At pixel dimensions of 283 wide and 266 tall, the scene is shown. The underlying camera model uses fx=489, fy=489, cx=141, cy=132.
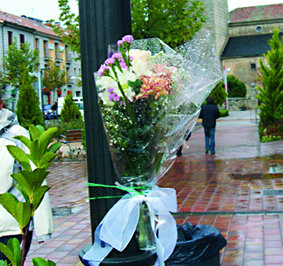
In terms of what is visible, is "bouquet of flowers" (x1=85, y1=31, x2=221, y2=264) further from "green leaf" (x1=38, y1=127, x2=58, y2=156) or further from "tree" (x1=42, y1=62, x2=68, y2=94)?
"tree" (x1=42, y1=62, x2=68, y2=94)

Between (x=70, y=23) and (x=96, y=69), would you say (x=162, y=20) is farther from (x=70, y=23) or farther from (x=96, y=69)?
(x=96, y=69)

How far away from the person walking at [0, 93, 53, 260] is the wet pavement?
1519 mm

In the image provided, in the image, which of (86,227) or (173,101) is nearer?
(173,101)

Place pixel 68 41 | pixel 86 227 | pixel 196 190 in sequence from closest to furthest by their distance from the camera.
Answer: pixel 86 227 → pixel 196 190 → pixel 68 41

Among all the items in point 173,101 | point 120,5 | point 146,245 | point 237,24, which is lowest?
point 146,245

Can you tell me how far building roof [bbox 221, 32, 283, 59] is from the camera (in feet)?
205

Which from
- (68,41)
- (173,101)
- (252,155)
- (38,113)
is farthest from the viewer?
(38,113)

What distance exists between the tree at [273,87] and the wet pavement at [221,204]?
16.2 feet

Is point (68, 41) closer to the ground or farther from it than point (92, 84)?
farther from it

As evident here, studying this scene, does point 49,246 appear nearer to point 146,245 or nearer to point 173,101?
point 146,245

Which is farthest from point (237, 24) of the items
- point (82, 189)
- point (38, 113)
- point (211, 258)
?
point (211, 258)

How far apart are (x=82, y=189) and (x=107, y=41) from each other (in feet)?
22.1

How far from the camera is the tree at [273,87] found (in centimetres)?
1767

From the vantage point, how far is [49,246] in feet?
18.1
